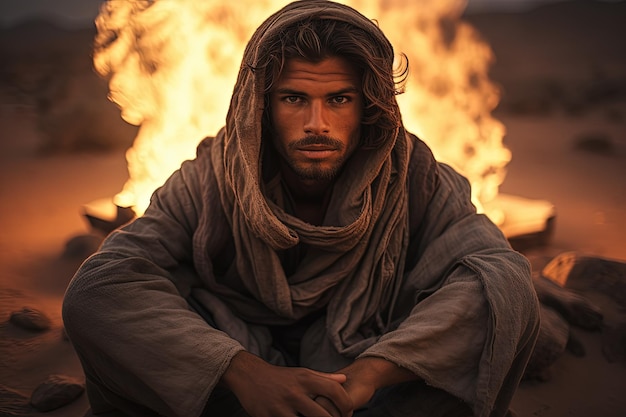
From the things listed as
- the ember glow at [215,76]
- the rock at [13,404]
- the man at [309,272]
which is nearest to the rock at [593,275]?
the ember glow at [215,76]

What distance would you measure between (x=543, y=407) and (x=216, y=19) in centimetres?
360

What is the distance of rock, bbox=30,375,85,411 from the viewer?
3084mm

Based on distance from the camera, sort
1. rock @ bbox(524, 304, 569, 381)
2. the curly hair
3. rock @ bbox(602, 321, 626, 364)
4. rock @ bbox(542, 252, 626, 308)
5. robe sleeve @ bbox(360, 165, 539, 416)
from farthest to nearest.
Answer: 1. rock @ bbox(542, 252, 626, 308)
2. rock @ bbox(602, 321, 626, 364)
3. rock @ bbox(524, 304, 569, 381)
4. the curly hair
5. robe sleeve @ bbox(360, 165, 539, 416)

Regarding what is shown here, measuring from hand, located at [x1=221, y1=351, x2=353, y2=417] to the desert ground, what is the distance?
4.46 feet

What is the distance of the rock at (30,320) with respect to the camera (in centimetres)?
389

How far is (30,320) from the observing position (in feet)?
12.8

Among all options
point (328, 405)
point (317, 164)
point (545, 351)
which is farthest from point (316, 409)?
→ point (545, 351)

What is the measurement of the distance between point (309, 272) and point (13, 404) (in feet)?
5.69

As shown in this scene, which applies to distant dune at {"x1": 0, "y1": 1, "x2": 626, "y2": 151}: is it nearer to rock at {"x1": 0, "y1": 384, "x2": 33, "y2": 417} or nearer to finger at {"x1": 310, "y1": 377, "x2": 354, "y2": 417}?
rock at {"x1": 0, "y1": 384, "x2": 33, "y2": 417}

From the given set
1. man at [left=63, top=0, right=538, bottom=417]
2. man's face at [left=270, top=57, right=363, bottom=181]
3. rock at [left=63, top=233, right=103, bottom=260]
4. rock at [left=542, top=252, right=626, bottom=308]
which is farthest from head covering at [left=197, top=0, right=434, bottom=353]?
rock at [left=63, top=233, right=103, bottom=260]

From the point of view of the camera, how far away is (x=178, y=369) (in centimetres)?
223

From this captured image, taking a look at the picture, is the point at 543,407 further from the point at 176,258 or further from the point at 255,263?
the point at 176,258

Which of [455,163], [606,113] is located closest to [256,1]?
[455,163]

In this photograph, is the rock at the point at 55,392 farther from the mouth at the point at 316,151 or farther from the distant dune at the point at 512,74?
the distant dune at the point at 512,74
